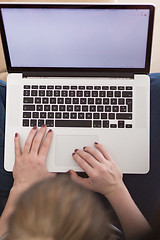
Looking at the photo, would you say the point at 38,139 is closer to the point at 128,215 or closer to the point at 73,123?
the point at 73,123

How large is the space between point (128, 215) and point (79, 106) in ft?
1.14

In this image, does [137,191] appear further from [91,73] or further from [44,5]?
[44,5]

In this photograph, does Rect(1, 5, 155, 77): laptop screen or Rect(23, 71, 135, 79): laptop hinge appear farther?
Rect(23, 71, 135, 79): laptop hinge

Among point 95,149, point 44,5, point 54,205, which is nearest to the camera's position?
point 54,205

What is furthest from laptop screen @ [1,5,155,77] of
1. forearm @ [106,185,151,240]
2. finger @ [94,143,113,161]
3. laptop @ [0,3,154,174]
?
forearm @ [106,185,151,240]

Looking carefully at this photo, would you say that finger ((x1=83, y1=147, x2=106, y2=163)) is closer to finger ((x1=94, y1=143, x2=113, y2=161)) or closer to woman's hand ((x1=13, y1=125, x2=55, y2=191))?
finger ((x1=94, y1=143, x2=113, y2=161))

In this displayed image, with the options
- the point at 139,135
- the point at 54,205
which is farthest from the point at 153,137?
the point at 54,205

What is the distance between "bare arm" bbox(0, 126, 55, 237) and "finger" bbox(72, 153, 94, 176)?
0.30 feet

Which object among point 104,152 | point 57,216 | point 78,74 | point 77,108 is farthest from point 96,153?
point 57,216

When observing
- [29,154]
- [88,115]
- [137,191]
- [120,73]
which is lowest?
[137,191]

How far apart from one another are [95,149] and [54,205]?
369 mm

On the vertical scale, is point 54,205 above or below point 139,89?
below

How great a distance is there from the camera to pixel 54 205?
1.57 feet

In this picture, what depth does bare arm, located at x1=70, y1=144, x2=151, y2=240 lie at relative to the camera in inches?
30.9
